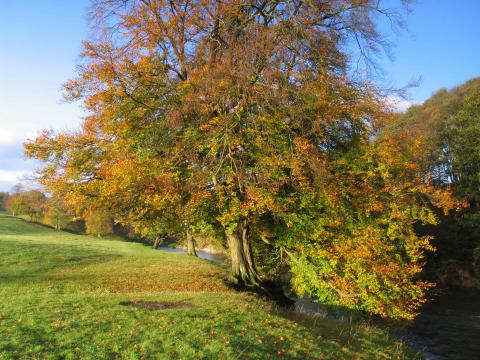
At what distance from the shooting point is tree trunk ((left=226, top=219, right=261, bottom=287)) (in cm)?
2195

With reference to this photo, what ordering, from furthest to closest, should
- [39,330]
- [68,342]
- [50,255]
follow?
[50,255] → [39,330] → [68,342]

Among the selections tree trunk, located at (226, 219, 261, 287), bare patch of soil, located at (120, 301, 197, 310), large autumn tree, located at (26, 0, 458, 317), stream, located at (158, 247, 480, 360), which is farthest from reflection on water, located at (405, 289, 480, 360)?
bare patch of soil, located at (120, 301, 197, 310)

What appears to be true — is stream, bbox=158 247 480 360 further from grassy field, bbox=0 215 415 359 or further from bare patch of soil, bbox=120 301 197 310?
bare patch of soil, bbox=120 301 197 310

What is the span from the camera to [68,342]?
9703 millimetres

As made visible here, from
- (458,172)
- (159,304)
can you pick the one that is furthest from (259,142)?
(458,172)

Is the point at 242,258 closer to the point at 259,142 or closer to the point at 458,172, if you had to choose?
the point at 259,142

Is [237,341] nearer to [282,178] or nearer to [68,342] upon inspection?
[68,342]

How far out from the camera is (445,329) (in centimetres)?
2359

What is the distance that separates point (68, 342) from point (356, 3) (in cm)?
1762

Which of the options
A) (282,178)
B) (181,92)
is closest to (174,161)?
(181,92)

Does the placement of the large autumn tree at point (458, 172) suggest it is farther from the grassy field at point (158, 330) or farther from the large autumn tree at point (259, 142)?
the grassy field at point (158, 330)

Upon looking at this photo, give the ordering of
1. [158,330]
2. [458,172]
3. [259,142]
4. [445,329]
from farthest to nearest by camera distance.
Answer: [458,172] → [445,329] → [259,142] → [158,330]

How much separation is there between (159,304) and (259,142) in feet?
26.3

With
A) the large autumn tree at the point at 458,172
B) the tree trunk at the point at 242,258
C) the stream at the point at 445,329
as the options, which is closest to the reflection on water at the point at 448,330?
the stream at the point at 445,329
